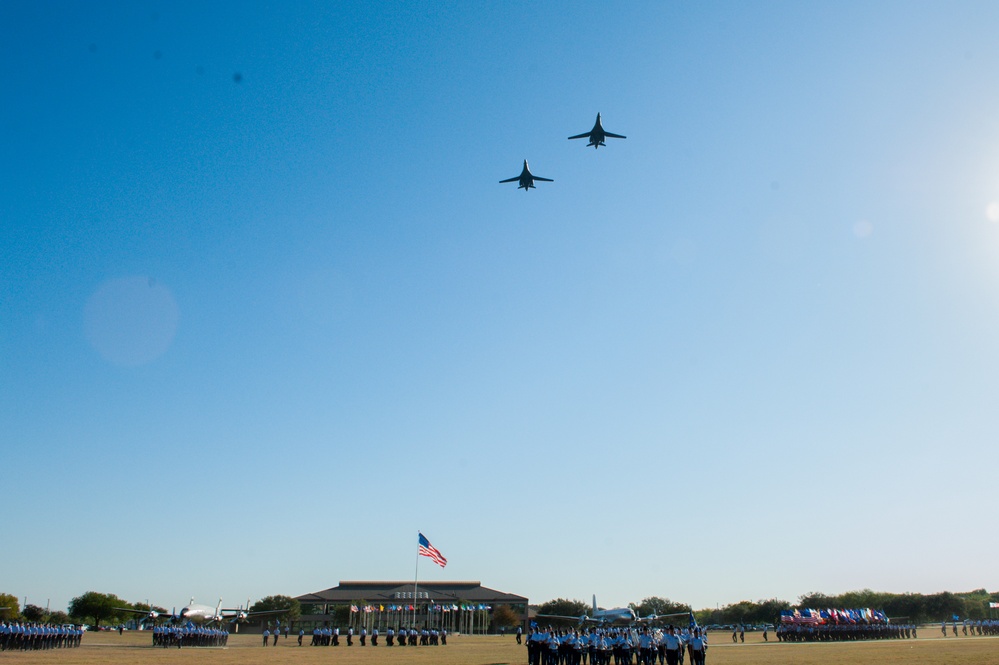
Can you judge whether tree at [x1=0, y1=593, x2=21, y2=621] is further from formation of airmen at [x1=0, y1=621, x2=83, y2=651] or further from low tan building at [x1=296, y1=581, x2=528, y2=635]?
formation of airmen at [x1=0, y1=621, x2=83, y2=651]

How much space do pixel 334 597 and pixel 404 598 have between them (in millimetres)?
20137

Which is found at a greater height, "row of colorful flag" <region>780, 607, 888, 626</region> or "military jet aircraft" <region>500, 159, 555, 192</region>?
"military jet aircraft" <region>500, 159, 555, 192</region>

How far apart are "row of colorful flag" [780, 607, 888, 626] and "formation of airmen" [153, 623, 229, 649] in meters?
53.0

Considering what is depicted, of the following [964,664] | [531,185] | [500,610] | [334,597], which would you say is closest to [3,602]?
[334,597]

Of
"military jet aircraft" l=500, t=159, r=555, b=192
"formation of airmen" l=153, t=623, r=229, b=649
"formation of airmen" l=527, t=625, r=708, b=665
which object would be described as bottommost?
"formation of airmen" l=153, t=623, r=229, b=649

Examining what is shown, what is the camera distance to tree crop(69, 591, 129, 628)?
11050 cm

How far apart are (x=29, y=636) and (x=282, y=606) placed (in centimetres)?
7002

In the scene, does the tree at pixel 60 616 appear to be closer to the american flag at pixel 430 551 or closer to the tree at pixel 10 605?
the tree at pixel 10 605

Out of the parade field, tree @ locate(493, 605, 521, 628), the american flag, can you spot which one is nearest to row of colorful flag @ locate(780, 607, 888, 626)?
the parade field

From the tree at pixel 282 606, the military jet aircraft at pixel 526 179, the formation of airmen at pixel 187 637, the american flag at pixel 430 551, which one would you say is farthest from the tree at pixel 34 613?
the military jet aircraft at pixel 526 179

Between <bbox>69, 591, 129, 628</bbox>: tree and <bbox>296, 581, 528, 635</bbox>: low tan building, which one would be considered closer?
<bbox>296, 581, 528, 635</bbox>: low tan building

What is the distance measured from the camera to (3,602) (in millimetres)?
109812

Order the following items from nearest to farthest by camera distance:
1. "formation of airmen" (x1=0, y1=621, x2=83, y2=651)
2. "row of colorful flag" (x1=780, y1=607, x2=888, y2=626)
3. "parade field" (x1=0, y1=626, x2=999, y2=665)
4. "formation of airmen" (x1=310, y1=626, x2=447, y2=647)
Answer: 1. "parade field" (x1=0, y1=626, x2=999, y2=665)
2. "formation of airmen" (x1=0, y1=621, x2=83, y2=651)
3. "formation of airmen" (x1=310, y1=626, x2=447, y2=647)
4. "row of colorful flag" (x1=780, y1=607, x2=888, y2=626)

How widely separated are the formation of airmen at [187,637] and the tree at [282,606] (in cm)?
4928
